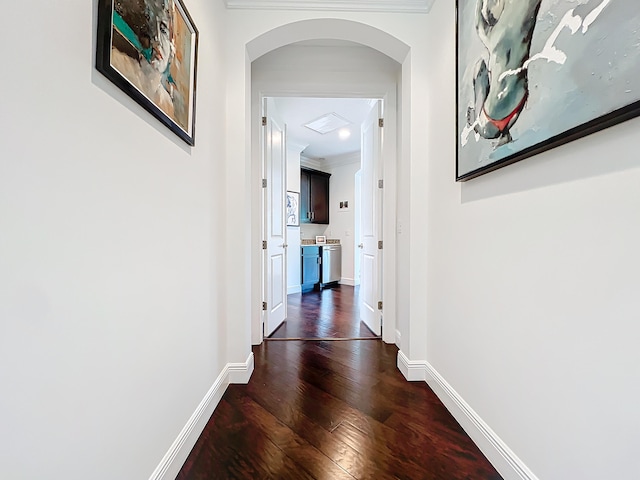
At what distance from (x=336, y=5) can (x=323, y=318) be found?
2.91 meters

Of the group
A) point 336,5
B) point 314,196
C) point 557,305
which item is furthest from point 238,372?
point 314,196

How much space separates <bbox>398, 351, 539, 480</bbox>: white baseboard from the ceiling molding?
2.39m

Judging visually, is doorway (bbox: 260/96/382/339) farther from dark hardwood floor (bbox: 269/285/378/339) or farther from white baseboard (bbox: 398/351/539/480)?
white baseboard (bbox: 398/351/539/480)

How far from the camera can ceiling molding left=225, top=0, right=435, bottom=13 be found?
69.2 inches

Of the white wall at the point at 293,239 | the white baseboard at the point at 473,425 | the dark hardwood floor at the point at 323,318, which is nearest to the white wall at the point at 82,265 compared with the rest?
the white baseboard at the point at 473,425

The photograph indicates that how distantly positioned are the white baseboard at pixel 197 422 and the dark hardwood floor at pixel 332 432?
0.12ft

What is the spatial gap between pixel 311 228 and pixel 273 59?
12.1 ft

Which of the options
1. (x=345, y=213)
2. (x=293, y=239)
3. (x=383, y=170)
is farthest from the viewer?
(x=345, y=213)

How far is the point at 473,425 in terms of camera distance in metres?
1.25

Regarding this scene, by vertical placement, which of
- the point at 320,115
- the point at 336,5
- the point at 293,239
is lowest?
the point at 293,239

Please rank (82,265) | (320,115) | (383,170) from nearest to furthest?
(82,265) → (383,170) → (320,115)

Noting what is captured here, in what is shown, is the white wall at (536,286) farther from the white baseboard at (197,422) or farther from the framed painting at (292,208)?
the framed painting at (292,208)

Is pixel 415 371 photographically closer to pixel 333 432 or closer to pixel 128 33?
pixel 333 432

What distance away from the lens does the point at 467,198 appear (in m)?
1.36
